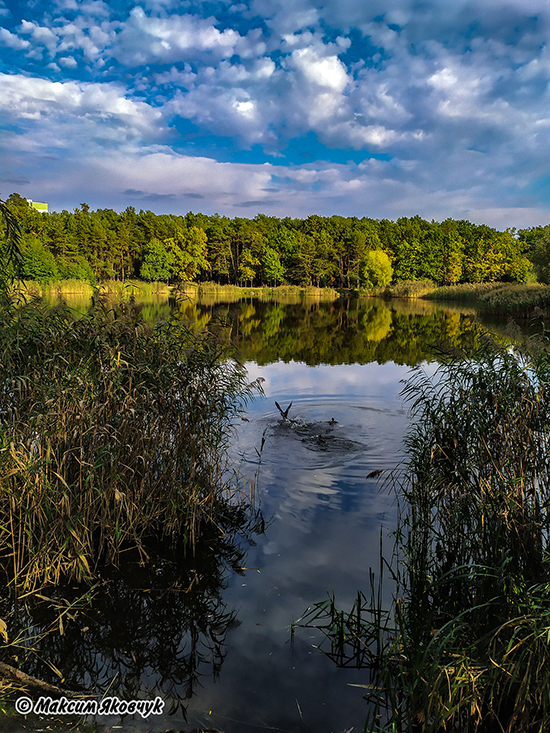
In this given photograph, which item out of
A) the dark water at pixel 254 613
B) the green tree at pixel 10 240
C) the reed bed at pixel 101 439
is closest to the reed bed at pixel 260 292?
the dark water at pixel 254 613

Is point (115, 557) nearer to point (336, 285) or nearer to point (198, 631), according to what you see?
point (198, 631)

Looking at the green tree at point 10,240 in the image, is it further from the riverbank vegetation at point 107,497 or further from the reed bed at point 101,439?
the reed bed at point 101,439

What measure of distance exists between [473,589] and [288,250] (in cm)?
8059

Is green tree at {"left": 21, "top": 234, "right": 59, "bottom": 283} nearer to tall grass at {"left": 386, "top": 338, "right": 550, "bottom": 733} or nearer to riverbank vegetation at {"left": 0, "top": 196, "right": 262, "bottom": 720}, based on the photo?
riverbank vegetation at {"left": 0, "top": 196, "right": 262, "bottom": 720}

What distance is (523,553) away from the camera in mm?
3801

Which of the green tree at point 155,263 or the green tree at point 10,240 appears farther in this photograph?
the green tree at point 155,263

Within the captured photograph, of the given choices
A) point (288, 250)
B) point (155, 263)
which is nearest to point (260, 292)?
point (288, 250)

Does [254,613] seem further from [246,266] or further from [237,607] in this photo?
[246,266]

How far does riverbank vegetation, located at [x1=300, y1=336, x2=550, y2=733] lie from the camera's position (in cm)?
268

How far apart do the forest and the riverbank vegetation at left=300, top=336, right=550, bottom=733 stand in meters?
67.0

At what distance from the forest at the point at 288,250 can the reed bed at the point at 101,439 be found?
6465 cm

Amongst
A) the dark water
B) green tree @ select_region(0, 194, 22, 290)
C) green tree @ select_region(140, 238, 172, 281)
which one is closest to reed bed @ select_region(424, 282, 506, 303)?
green tree @ select_region(140, 238, 172, 281)

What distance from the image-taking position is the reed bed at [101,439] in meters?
4.20

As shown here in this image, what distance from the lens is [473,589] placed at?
12.9 feet
